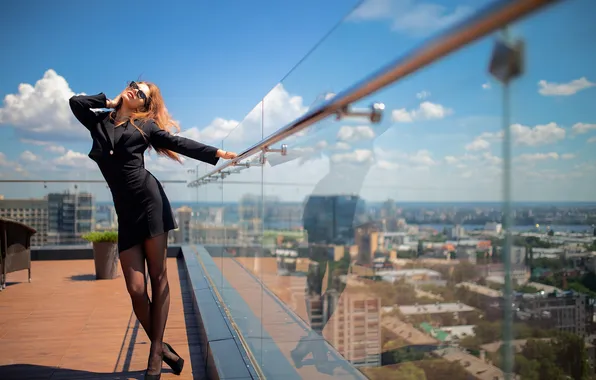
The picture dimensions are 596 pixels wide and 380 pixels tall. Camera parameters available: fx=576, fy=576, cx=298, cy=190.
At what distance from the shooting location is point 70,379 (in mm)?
2971

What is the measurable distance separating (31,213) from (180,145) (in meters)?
6.85

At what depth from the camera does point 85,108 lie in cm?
295

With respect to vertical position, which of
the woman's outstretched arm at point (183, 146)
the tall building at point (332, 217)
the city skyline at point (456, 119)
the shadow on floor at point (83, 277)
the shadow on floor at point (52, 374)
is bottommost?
the shadow on floor at point (52, 374)

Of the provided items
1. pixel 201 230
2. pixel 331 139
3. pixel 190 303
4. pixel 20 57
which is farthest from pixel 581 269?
pixel 20 57

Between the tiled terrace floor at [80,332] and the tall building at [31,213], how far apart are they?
264 centimetres

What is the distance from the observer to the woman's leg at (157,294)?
292 cm

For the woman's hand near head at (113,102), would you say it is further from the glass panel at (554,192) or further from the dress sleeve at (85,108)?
the glass panel at (554,192)

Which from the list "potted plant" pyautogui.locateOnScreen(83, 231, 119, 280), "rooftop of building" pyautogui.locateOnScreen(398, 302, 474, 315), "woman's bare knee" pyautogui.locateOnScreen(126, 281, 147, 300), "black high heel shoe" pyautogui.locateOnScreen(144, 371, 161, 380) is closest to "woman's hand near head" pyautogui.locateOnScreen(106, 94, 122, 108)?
"woman's bare knee" pyautogui.locateOnScreen(126, 281, 147, 300)

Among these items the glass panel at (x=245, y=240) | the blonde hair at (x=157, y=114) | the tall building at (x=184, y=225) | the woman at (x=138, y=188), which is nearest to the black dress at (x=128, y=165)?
the woman at (x=138, y=188)

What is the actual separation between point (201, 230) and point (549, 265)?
21.0ft

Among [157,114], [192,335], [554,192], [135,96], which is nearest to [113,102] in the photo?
[135,96]

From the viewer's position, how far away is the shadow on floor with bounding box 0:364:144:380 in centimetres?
300

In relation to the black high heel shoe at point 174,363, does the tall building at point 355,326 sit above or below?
above

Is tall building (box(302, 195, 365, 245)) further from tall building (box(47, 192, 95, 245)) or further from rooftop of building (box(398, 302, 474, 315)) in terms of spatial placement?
tall building (box(47, 192, 95, 245))
